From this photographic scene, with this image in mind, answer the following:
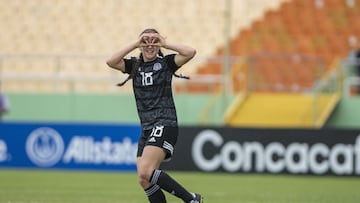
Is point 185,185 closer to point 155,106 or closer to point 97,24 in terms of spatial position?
point 155,106

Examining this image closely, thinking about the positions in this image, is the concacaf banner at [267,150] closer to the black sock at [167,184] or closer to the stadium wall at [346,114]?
the stadium wall at [346,114]

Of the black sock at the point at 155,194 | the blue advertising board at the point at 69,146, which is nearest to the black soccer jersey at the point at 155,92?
the black sock at the point at 155,194

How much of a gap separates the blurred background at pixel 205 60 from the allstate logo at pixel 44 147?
4.36ft

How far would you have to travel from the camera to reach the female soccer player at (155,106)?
1037cm

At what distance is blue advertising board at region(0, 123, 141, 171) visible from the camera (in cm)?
2295

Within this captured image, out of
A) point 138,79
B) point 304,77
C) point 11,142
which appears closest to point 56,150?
point 11,142

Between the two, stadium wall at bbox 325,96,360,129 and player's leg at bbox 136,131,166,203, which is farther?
stadium wall at bbox 325,96,360,129

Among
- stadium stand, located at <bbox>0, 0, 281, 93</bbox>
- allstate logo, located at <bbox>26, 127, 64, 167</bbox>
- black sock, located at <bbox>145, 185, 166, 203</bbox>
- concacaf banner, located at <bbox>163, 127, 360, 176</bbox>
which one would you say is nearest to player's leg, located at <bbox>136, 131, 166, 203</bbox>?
black sock, located at <bbox>145, 185, 166, 203</bbox>

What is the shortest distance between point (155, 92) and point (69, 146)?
12.7 m

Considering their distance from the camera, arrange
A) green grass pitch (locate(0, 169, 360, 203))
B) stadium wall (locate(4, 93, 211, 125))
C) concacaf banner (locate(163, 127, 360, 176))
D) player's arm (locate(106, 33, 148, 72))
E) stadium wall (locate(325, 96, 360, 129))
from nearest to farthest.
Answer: player's arm (locate(106, 33, 148, 72))
green grass pitch (locate(0, 169, 360, 203))
concacaf banner (locate(163, 127, 360, 176))
stadium wall (locate(4, 93, 211, 125))
stadium wall (locate(325, 96, 360, 129))

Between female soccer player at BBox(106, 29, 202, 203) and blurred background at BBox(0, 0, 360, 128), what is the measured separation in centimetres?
1232

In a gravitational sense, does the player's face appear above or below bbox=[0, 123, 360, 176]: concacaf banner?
above

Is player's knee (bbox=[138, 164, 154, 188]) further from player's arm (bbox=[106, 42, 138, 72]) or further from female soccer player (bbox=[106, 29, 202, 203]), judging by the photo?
player's arm (bbox=[106, 42, 138, 72])

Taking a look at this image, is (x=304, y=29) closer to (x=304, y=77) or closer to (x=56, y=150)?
(x=304, y=77)
